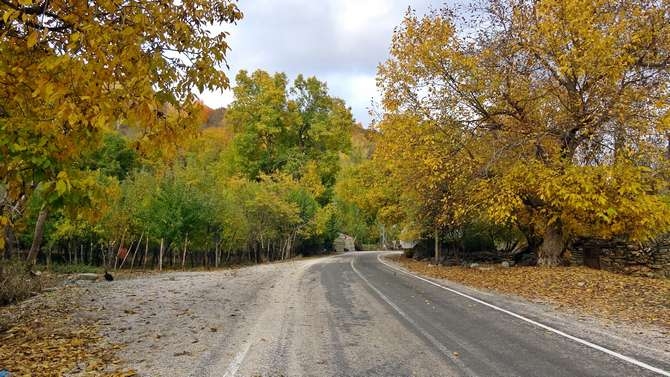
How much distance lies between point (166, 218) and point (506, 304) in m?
21.9

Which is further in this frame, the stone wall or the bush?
the stone wall

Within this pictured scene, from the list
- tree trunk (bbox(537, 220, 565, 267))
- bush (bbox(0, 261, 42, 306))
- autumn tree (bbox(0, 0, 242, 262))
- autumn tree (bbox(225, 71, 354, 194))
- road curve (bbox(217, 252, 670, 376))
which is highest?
autumn tree (bbox(225, 71, 354, 194))

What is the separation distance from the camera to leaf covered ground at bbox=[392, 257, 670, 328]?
35.0 ft

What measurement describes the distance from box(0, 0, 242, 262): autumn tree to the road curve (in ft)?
10.5

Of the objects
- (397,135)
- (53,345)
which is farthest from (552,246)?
(53,345)

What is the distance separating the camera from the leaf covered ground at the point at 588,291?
35.0ft

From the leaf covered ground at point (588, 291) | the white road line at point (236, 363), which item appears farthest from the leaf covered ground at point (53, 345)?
the leaf covered ground at point (588, 291)

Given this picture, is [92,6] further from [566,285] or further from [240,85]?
[240,85]

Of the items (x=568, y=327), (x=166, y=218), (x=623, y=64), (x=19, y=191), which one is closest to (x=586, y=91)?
(x=623, y=64)

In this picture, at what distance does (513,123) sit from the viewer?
59.0ft

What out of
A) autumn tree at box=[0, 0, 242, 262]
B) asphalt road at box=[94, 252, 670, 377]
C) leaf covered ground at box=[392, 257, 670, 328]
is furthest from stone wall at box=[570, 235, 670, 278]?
autumn tree at box=[0, 0, 242, 262]

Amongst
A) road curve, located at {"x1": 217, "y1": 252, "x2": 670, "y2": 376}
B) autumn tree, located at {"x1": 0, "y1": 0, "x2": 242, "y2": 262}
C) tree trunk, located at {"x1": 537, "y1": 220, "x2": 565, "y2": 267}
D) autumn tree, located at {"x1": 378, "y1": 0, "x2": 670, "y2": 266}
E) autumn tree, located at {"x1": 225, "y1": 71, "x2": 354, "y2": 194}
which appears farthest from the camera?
autumn tree, located at {"x1": 225, "y1": 71, "x2": 354, "y2": 194}

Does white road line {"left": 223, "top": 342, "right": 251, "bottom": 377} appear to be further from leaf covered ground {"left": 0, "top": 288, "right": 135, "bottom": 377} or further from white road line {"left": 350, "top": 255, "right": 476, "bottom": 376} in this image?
white road line {"left": 350, "top": 255, "right": 476, "bottom": 376}

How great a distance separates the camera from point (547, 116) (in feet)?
57.9
